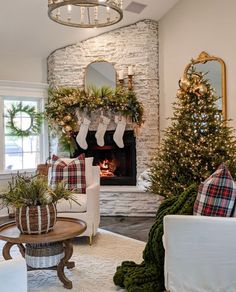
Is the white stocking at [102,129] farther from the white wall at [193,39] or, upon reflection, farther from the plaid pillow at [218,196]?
the plaid pillow at [218,196]

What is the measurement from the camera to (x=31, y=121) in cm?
637

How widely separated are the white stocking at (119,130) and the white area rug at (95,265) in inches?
74.9

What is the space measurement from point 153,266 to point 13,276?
72.2 inches

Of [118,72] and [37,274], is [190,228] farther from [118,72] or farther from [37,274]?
[118,72]

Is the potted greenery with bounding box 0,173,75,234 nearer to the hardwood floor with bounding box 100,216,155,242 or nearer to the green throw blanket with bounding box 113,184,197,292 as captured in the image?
the green throw blanket with bounding box 113,184,197,292

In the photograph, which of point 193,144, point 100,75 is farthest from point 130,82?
point 193,144

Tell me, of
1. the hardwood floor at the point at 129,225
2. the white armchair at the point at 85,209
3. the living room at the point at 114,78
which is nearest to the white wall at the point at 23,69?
the living room at the point at 114,78

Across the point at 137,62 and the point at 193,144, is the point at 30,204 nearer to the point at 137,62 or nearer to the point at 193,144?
the point at 193,144

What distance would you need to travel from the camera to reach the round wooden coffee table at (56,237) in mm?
2842

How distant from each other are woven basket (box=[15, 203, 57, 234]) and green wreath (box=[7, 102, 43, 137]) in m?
3.44

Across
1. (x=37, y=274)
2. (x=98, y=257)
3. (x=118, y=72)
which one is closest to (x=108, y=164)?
(x=118, y=72)

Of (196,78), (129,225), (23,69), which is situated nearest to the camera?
(196,78)

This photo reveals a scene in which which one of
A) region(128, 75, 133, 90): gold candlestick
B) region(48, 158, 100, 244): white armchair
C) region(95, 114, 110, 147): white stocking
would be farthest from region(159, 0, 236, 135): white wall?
region(48, 158, 100, 244): white armchair

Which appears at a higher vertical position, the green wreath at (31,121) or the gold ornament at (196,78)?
the gold ornament at (196,78)
